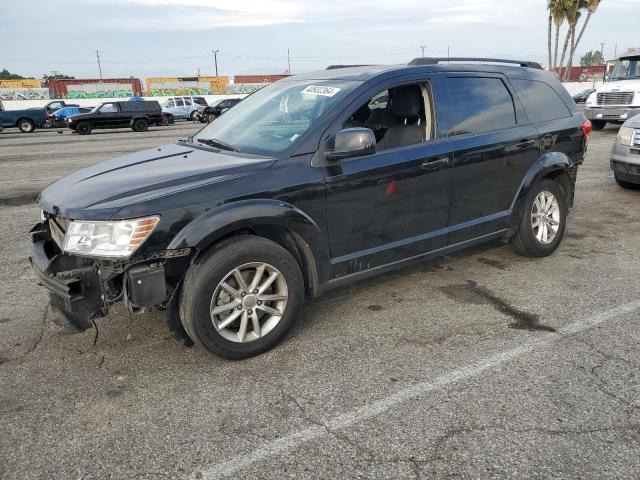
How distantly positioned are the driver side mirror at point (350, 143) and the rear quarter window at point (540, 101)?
2117 mm

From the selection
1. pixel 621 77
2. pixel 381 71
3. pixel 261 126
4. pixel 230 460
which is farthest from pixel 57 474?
pixel 621 77

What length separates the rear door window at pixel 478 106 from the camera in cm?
432

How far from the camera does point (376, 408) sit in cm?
290

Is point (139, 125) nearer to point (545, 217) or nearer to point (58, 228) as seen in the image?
point (545, 217)

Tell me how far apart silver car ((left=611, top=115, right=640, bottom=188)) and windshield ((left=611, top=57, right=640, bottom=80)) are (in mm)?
9988

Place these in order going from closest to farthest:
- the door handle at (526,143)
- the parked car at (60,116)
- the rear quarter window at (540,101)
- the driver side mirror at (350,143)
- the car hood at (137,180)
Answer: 1. the car hood at (137,180)
2. the driver side mirror at (350,143)
3. the door handle at (526,143)
4. the rear quarter window at (540,101)
5. the parked car at (60,116)

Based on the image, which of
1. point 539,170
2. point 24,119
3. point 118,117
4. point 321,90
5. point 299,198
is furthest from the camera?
point 24,119

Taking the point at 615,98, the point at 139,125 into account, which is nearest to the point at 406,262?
the point at 615,98

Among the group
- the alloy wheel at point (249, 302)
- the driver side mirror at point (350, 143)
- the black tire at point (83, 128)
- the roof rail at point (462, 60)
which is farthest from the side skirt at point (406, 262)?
the black tire at point (83, 128)

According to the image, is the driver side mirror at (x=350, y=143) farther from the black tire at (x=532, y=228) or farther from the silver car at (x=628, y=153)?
the silver car at (x=628, y=153)

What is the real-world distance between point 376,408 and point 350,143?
165cm

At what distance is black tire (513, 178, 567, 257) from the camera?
4.97 m

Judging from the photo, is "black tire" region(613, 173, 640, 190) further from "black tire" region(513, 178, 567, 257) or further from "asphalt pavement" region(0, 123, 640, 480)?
"asphalt pavement" region(0, 123, 640, 480)

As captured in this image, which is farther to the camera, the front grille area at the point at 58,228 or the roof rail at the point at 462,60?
the roof rail at the point at 462,60
